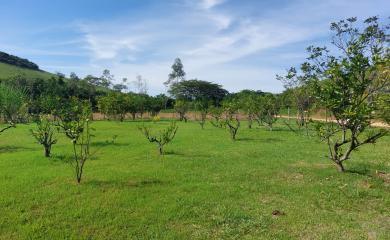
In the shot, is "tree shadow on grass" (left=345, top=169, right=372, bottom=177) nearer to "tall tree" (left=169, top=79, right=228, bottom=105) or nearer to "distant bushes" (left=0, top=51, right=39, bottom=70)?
"tall tree" (left=169, top=79, right=228, bottom=105)

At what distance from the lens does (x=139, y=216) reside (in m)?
7.34

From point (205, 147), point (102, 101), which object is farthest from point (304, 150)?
point (102, 101)

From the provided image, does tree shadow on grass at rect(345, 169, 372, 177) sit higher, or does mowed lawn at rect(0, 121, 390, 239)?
tree shadow on grass at rect(345, 169, 372, 177)

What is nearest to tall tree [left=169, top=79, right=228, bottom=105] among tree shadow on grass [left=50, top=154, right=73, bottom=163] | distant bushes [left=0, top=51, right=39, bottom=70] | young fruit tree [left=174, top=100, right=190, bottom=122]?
young fruit tree [left=174, top=100, right=190, bottom=122]

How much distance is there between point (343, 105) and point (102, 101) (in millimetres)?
38623

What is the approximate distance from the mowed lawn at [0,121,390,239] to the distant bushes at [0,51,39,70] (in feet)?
339

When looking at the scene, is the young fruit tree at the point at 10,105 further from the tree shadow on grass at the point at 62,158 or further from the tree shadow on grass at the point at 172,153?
the tree shadow on grass at the point at 172,153

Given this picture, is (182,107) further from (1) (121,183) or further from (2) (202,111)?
(1) (121,183)

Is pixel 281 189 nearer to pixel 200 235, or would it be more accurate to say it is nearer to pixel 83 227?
pixel 200 235

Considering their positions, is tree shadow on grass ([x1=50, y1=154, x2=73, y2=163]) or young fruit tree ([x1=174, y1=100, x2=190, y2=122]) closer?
tree shadow on grass ([x1=50, y1=154, x2=73, y2=163])

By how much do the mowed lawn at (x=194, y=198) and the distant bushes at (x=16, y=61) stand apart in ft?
339

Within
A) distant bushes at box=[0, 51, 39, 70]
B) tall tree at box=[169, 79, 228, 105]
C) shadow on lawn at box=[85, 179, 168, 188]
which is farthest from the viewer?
distant bushes at box=[0, 51, 39, 70]

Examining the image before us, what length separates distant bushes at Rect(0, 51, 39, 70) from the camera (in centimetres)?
10538

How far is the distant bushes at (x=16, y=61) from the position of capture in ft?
346
